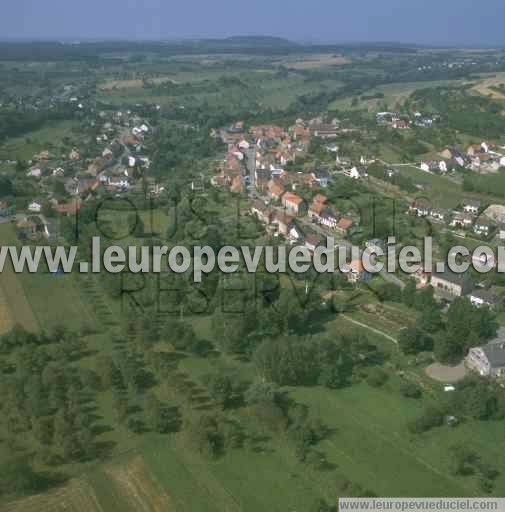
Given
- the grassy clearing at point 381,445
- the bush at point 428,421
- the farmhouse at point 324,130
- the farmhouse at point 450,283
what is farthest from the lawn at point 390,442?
the farmhouse at point 324,130

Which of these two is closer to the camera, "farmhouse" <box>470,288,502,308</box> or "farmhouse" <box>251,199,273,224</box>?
"farmhouse" <box>470,288,502,308</box>

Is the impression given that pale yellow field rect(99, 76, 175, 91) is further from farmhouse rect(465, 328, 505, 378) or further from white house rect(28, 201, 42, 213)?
farmhouse rect(465, 328, 505, 378)

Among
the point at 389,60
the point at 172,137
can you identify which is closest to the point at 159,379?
the point at 172,137

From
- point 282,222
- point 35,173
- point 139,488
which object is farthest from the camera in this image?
point 35,173

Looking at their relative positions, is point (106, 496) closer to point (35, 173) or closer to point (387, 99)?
point (35, 173)

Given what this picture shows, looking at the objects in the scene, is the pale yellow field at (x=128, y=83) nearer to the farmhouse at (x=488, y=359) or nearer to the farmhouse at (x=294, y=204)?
the farmhouse at (x=294, y=204)

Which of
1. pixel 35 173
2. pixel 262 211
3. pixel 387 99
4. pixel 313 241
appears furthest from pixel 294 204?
pixel 387 99

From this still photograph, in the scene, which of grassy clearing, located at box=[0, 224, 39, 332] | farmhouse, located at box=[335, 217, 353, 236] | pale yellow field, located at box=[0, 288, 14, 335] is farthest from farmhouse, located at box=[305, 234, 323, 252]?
pale yellow field, located at box=[0, 288, 14, 335]

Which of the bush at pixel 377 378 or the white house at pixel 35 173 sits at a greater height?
the white house at pixel 35 173

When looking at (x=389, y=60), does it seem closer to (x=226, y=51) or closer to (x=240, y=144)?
(x=226, y=51)

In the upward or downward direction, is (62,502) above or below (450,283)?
below

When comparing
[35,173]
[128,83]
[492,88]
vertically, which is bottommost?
[35,173]
